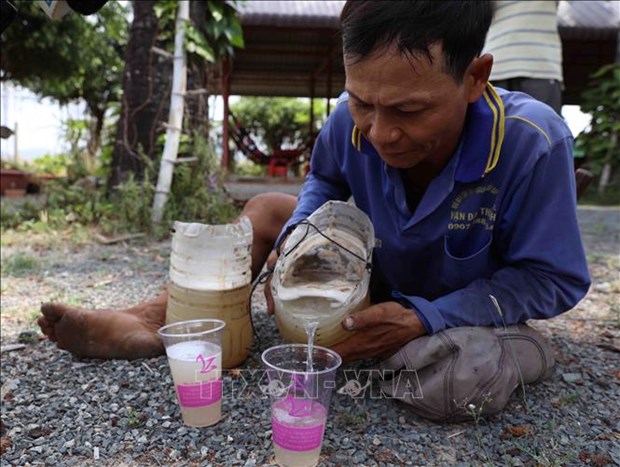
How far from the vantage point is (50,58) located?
7785 mm

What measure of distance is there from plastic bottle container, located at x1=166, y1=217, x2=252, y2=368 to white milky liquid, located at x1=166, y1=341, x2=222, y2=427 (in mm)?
248

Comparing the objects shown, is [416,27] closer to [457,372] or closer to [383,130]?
[383,130]

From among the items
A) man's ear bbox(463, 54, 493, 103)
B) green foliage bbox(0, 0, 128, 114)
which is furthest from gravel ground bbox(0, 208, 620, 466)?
green foliage bbox(0, 0, 128, 114)

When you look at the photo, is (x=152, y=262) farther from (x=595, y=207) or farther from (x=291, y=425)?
(x=595, y=207)

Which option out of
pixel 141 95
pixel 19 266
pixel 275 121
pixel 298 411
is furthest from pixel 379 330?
pixel 275 121

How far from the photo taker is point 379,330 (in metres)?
1.50

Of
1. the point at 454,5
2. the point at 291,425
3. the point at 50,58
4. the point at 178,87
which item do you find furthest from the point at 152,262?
the point at 50,58

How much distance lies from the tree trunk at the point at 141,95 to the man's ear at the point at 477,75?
3.52m

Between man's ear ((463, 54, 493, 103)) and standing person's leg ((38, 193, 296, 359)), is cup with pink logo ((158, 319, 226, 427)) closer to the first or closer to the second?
standing person's leg ((38, 193, 296, 359))

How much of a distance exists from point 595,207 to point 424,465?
22.6 feet

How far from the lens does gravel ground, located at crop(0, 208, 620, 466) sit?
135cm

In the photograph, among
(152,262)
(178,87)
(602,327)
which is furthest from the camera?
(178,87)

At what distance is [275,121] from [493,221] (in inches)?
570

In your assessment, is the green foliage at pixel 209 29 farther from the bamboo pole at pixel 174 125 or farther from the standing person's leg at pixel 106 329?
the standing person's leg at pixel 106 329
